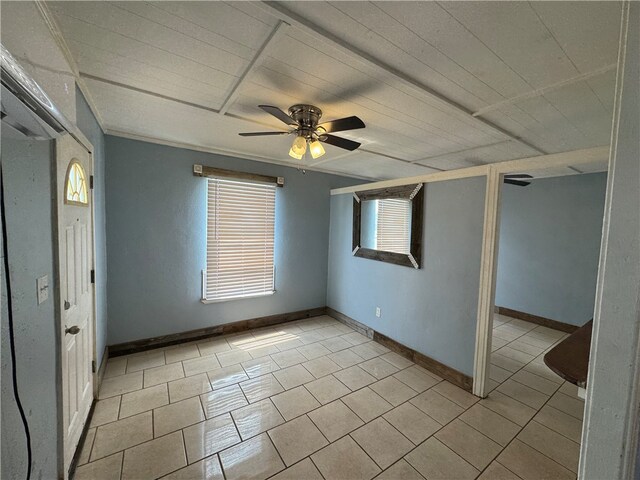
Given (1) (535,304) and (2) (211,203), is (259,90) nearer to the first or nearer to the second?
(2) (211,203)

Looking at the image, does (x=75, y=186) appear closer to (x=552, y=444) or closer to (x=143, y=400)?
(x=143, y=400)

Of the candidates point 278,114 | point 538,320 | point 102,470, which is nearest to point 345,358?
point 102,470

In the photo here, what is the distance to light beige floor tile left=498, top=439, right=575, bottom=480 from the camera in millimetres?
1551

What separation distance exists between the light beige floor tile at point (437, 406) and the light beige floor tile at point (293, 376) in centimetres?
99

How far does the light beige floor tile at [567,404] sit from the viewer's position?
211 cm

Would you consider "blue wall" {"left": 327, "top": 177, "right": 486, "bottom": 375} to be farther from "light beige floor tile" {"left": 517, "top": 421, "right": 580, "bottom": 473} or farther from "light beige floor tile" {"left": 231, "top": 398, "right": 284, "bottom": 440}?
"light beige floor tile" {"left": 231, "top": 398, "right": 284, "bottom": 440}

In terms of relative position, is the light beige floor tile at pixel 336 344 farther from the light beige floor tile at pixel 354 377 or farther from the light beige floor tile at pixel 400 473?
the light beige floor tile at pixel 400 473

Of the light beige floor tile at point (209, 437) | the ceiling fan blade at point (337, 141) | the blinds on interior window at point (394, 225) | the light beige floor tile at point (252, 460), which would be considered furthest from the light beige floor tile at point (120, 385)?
the blinds on interior window at point (394, 225)

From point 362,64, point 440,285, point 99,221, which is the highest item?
point 362,64

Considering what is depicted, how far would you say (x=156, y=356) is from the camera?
9.15 ft

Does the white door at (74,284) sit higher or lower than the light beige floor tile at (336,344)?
higher

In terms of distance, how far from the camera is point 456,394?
7.54 feet

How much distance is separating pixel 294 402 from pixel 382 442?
0.75 meters

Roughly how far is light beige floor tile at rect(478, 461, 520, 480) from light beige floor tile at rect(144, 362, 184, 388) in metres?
2.53
